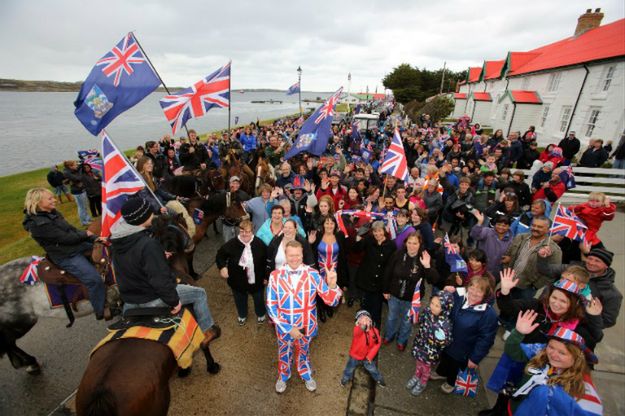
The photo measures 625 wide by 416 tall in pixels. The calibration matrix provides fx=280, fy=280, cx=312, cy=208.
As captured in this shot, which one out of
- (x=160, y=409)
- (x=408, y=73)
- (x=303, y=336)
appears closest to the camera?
(x=160, y=409)

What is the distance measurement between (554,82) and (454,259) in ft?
88.0

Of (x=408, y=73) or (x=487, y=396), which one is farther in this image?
(x=408, y=73)

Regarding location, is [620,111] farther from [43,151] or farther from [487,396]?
[43,151]

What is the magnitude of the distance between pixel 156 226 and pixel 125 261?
63.5 inches

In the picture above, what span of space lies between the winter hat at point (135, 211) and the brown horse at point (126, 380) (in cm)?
127

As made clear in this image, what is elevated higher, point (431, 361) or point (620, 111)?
point (620, 111)

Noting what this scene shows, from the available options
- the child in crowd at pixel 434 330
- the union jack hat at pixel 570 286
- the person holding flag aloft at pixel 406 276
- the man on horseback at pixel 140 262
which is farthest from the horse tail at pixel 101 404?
the union jack hat at pixel 570 286

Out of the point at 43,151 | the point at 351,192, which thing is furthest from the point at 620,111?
the point at 43,151

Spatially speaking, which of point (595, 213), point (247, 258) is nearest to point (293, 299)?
point (247, 258)

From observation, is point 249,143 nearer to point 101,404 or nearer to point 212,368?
point 212,368

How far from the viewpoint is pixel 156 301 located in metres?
3.39

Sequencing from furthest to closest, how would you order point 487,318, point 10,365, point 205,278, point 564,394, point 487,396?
point 205,278 → point 10,365 → point 487,396 → point 487,318 → point 564,394

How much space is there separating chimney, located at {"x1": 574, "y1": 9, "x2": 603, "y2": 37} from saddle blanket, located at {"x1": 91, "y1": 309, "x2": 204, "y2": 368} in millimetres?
38827

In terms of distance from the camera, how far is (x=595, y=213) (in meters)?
5.32
